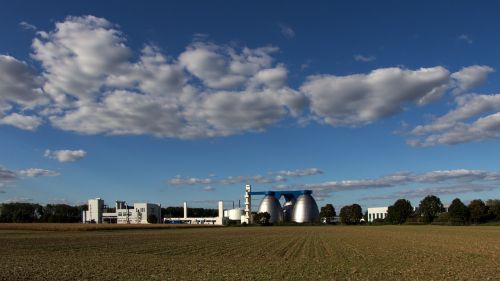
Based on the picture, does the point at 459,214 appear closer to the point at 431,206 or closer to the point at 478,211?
the point at 478,211

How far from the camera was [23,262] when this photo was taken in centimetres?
3012

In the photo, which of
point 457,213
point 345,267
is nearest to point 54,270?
point 345,267

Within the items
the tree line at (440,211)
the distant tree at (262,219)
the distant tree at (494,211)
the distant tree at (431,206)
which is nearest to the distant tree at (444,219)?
the tree line at (440,211)

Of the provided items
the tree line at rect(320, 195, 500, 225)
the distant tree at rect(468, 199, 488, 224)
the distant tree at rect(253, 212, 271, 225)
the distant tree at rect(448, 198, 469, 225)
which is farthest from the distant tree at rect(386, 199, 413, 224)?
the distant tree at rect(253, 212, 271, 225)

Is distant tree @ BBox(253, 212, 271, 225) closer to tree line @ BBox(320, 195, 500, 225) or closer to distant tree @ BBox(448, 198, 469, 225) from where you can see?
tree line @ BBox(320, 195, 500, 225)

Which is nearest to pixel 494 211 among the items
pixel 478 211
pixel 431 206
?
pixel 478 211

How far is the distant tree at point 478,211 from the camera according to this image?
159750 millimetres

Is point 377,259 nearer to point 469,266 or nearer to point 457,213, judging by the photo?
point 469,266

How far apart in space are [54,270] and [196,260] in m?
9.55

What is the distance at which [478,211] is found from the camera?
15962 cm

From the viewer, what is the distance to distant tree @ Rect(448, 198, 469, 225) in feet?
520

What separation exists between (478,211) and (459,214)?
6.61m

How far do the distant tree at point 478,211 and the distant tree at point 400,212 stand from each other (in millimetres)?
27876

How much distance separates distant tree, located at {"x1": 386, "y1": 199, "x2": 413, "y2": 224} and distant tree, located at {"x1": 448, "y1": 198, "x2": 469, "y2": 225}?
25.7m
